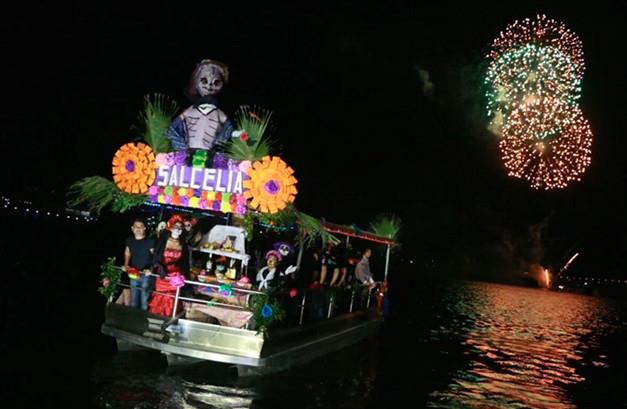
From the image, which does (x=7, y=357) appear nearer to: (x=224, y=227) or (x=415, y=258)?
(x=224, y=227)

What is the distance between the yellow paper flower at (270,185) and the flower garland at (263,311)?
4.43 ft

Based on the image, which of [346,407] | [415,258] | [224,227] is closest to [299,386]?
[346,407]

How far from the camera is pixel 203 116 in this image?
36.2 ft

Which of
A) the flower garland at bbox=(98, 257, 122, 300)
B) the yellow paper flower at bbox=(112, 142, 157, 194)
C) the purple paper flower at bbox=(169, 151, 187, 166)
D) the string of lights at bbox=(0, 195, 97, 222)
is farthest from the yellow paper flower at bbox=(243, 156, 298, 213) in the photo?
the string of lights at bbox=(0, 195, 97, 222)

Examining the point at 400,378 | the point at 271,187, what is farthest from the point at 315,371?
the point at 271,187

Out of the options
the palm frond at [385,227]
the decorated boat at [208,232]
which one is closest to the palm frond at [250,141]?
the decorated boat at [208,232]

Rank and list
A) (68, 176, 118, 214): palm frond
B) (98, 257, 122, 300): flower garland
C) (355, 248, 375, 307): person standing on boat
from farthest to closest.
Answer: (355, 248, 375, 307): person standing on boat, (98, 257, 122, 300): flower garland, (68, 176, 118, 214): palm frond

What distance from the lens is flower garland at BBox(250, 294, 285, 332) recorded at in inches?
373

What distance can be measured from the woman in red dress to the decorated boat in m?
0.02

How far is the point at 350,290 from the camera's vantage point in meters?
15.0

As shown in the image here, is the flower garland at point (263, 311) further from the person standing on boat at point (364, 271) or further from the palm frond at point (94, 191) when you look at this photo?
the person standing on boat at point (364, 271)

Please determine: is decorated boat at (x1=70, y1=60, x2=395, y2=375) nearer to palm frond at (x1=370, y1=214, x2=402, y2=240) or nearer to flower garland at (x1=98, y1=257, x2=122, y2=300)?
flower garland at (x1=98, y1=257, x2=122, y2=300)

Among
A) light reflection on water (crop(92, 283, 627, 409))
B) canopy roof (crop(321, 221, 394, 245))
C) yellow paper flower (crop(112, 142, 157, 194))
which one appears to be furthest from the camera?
canopy roof (crop(321, 221, 394, 245))

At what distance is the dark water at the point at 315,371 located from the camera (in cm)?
891
